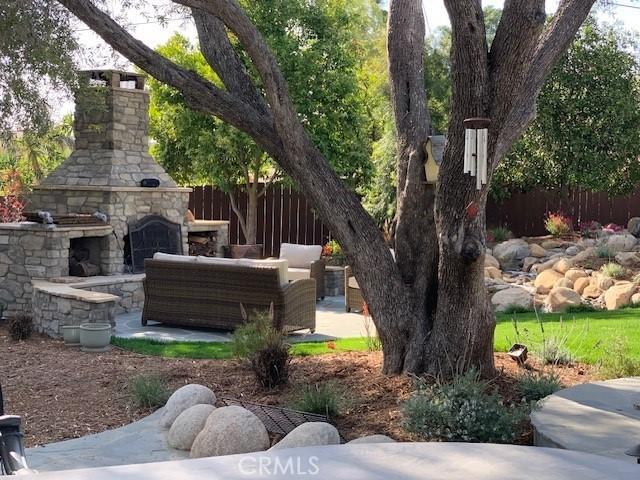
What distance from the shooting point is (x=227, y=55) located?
6430mm

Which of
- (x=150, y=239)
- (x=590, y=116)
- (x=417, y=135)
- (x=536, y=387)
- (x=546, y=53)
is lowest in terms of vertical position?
(x=536, y=387)

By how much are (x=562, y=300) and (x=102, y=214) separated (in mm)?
6702

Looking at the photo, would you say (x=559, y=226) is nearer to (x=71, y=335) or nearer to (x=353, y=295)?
(x=353, y=295)

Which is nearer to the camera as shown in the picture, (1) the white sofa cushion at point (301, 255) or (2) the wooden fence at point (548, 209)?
(1) the white sofa cushion at point (301, 255)

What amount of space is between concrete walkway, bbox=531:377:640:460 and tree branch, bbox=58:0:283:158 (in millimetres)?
2683

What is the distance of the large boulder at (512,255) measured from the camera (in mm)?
14523

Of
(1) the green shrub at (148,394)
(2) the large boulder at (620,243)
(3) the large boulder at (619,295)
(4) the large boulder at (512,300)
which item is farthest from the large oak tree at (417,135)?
(2) the large boulder at (620,243)

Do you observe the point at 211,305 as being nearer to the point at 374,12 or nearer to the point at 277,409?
the point at 277,409

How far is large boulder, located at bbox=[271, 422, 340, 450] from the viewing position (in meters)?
4.55

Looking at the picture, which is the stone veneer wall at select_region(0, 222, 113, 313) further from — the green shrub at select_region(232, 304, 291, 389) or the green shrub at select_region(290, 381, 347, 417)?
the green shrub at select_region(290, 381, 347, 417)

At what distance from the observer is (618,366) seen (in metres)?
6.09

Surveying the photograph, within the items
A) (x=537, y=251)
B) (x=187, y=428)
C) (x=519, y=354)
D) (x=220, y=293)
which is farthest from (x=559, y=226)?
(x=187, y=428)

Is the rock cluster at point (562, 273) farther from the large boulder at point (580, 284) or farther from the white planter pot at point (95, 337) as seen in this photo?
the white planter pot at point (95, 337)

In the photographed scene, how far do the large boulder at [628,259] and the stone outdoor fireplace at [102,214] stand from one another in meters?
6.98
